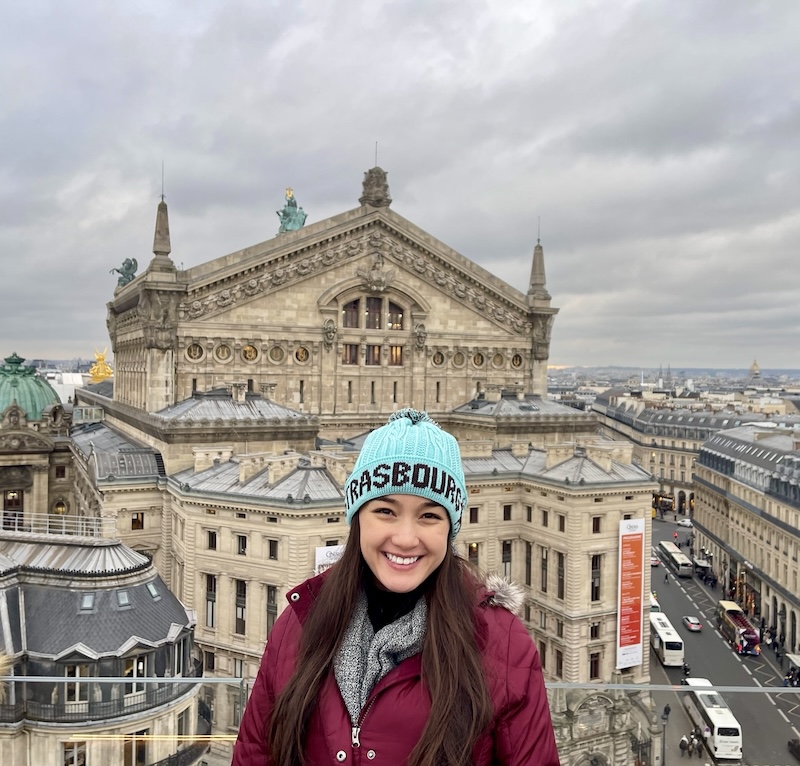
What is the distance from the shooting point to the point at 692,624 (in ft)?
218

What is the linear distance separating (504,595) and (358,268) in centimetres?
5412

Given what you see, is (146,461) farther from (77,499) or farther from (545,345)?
(545,345)

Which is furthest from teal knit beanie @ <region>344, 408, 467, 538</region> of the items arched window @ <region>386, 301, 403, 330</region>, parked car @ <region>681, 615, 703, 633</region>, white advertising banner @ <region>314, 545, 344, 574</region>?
parked car @ <region>681, 615, 703, 633</region>

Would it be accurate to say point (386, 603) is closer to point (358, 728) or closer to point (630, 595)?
point (358, 728)

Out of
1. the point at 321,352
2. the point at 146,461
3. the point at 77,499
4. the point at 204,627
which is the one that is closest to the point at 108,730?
the point at 204,627

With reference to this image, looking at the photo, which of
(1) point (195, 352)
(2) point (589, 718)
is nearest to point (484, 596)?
(2) point (589, 718)

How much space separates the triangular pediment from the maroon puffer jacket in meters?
50.4

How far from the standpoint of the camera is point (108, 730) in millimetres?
19250

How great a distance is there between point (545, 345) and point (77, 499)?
40.3 metres

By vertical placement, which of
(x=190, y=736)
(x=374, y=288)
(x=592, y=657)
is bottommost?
(x=592, y=657)

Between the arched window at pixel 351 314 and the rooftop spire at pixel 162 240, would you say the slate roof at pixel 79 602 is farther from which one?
the arched window at pixel 351 314

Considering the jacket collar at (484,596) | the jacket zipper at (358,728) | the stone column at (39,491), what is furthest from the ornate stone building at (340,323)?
the jacket zipper at (358,728)

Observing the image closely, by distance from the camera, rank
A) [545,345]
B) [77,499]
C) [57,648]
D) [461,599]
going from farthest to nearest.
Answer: [545,345]
[77,499]
[57,648]
[461,599]

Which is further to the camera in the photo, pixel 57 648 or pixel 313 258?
pixel 313 258
